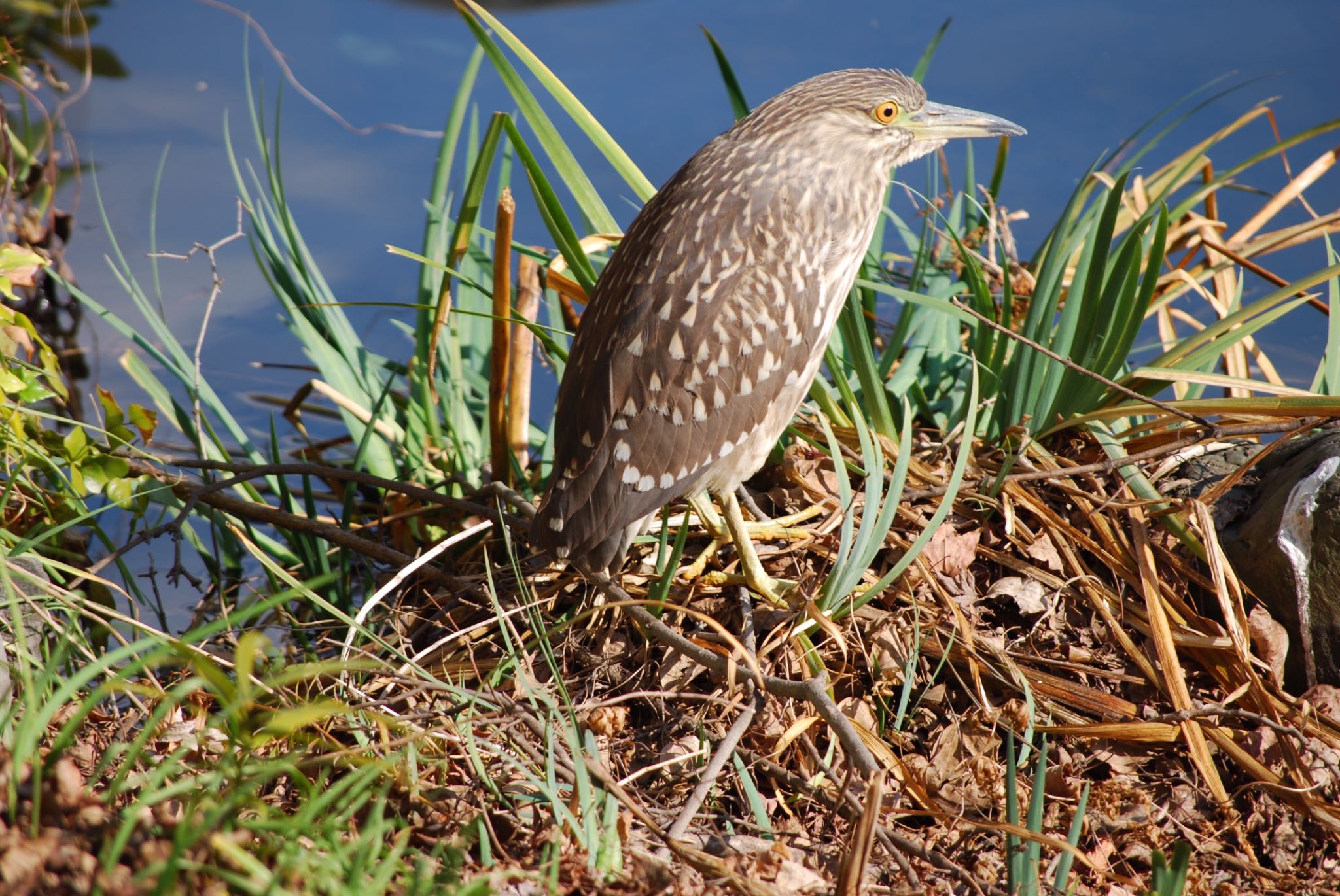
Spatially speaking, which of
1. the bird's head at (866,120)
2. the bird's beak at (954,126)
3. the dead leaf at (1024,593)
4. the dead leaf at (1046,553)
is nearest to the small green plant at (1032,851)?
the dead leaf at (1024,593)

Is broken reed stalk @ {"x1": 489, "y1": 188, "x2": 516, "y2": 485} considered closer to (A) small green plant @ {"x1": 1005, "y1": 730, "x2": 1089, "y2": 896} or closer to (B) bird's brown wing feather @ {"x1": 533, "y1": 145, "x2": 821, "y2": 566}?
(B) bird's brown wing feather @ {"x1": 533, "y1": 145, "x2": 821, "y2": 566}

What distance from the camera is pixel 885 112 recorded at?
8.34 feet

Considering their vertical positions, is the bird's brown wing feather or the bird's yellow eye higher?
the bird's yellow eye

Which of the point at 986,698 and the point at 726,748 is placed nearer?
the point at 726,748

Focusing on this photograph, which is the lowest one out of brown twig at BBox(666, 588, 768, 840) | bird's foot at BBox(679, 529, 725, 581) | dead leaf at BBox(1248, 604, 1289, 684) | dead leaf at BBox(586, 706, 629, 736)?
dead leaf at BBox(586, 706, 629, 736)

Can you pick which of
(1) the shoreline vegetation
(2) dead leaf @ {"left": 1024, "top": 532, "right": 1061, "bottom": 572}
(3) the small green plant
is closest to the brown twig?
(1) the shoreline vegetation

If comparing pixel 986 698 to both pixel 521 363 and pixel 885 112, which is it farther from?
pixel 521 363

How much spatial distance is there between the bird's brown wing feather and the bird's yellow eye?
426mm

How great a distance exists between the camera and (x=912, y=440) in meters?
2.79

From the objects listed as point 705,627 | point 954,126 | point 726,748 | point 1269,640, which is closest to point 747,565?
point 705,627

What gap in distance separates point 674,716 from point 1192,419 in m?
1.37

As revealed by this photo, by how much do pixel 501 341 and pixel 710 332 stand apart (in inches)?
28.4

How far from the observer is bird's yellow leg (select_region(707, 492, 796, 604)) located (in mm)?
2365

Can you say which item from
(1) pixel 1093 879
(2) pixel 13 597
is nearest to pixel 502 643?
A: (2) pixel 13 597
